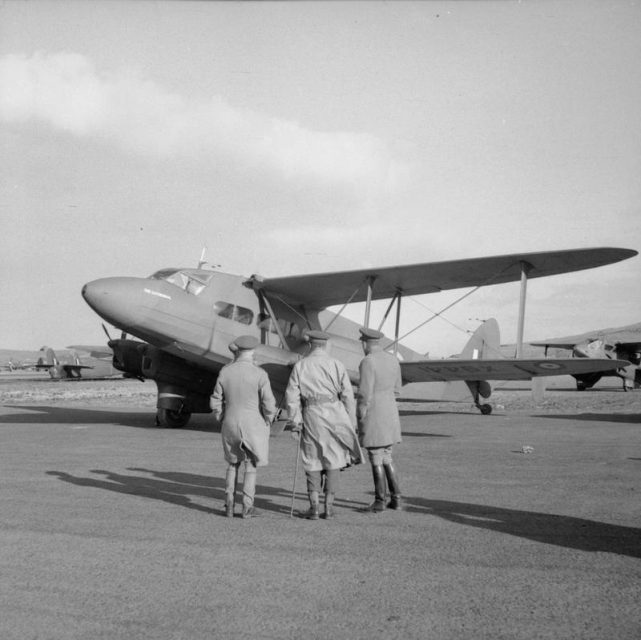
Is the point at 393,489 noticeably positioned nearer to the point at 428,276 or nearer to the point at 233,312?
the point at 233,312

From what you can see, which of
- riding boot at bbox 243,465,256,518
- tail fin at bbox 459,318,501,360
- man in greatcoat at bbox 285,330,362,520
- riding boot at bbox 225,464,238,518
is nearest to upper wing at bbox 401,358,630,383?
tail fin at bbox 459,318,501,360

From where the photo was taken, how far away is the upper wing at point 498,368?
14.5 m

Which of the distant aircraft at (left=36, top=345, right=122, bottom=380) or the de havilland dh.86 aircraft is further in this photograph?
the distant aircraft at (left=36, top=345, right=122, bottom=380)

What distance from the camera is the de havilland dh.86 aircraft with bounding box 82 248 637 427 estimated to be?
14453mm

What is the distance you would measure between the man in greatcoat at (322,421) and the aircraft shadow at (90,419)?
1072cm

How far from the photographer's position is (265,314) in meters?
16.7

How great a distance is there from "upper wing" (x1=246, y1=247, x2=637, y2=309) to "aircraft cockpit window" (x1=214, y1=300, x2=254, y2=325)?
764 millimetres

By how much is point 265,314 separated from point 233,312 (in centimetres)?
108

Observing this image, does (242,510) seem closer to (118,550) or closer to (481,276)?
(118,550)

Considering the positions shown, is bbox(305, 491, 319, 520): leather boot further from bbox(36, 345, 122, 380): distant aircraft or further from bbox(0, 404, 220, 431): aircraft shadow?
bbox(36, 345, 122, 380): distant aircraft

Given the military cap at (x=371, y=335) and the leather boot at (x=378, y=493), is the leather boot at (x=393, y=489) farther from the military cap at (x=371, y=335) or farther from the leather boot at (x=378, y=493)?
the military cap at (x=371, y=335)

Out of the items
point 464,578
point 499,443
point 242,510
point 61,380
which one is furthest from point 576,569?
point 61,380

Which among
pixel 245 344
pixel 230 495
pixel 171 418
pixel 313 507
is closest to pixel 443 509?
pixel 313 507

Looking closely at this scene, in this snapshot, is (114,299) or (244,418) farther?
(114,299)
